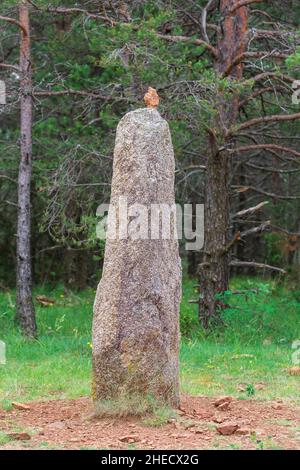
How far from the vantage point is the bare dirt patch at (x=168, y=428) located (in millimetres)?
6359

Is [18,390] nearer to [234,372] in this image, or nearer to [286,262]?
[234,372]

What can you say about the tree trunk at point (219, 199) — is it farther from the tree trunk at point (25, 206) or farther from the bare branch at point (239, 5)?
the tree trunk at point (25, 206)

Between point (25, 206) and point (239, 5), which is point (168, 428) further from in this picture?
point (239, 5)

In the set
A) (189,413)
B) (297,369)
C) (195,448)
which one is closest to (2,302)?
(297,369)

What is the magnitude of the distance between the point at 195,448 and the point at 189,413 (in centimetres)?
114

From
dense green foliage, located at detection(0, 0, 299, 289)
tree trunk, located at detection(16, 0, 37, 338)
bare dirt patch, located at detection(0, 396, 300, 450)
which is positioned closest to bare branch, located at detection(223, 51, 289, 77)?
dense green foliage, located at detection(0, 0, 299, 289)

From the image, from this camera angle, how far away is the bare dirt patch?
20.9ft

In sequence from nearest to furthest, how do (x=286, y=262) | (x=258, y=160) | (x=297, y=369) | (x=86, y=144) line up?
1. (x=297, y=369)
2. (x=86, y=144)
3. (x=258, y=160)
4. (x=286, y=262)

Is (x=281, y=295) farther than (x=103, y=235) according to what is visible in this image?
Yes

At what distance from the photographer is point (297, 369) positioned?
969cm

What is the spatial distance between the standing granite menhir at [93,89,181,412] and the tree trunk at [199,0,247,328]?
5.56 meters

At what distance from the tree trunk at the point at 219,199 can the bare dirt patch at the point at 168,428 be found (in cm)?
498

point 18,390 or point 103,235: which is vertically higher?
point 103,235

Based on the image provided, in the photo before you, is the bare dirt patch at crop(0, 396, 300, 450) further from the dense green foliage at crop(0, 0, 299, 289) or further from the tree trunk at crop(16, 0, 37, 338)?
the tree trunk at crop(16, 0, 37, 338)
